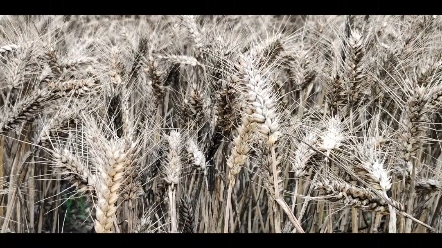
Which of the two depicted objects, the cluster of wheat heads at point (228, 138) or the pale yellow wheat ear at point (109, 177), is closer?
the pale yellow wheat ear at point (109, 177)

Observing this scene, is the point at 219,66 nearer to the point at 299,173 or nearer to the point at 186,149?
the point at 186,149

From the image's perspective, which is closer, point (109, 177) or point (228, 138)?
point (109, 177)

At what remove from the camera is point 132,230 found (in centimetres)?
160

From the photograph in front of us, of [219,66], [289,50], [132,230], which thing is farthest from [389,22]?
[132,230]

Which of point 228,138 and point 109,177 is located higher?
point 228,138

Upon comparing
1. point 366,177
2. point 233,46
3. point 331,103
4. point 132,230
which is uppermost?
point 233,46

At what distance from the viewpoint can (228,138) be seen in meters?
1.64

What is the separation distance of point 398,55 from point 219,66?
2.26 ft

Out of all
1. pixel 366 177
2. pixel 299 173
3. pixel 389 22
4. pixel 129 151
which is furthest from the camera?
pixel 389 22

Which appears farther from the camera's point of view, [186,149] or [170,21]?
[170,21]

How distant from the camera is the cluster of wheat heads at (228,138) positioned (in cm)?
132

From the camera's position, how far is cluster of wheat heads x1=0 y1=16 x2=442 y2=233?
4.33 ft

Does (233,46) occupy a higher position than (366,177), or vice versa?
(233,46)

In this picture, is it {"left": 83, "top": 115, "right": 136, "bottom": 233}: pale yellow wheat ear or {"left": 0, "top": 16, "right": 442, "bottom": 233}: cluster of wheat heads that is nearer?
{"left": 83, "top": 115, "right": 136, "bottom": 233}: pale yellow wheat ear
